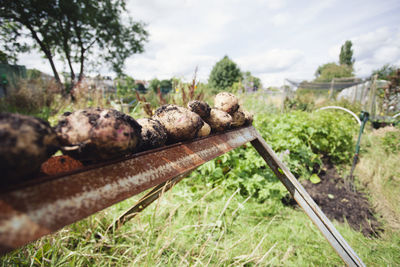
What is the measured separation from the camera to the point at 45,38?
45.6 ft

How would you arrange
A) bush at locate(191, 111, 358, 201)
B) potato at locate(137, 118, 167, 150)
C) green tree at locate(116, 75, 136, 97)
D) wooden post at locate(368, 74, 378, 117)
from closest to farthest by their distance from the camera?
potato at locate(137, 118, 167, 150) → bush at locate(191, 111, 358, 201) → wooden post at locate(368, 74, 378, 117) → green tree at locate(116, 75, 136, 97)

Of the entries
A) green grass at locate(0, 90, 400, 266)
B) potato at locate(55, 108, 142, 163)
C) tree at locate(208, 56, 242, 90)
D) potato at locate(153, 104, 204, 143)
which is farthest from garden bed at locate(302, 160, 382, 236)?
tree at locate(208, 56, 242, 90)

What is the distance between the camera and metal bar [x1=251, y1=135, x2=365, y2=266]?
3.72 ft

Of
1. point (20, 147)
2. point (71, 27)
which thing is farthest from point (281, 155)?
point (71, 27)

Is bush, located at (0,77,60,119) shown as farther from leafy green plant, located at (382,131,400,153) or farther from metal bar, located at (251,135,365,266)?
leafy green plant, located at (382,131,400,153)

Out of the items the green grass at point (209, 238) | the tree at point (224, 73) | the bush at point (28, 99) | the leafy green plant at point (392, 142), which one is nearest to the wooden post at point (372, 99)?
the leafy green plant at point (392, 142)

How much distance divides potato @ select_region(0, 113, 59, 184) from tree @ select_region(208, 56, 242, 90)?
1309 inches

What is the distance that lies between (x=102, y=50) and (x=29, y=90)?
471 inches

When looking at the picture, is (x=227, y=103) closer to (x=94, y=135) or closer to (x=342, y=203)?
(x=94, y=135)

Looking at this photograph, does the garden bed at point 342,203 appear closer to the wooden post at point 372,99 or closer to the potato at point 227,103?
the potato at point 227,103

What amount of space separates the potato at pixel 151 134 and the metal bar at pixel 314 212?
0.81m

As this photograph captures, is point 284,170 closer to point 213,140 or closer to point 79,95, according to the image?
point 213,140

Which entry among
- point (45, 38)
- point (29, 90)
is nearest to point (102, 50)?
point (45, 38)

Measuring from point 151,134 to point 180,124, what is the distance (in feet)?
0.44
